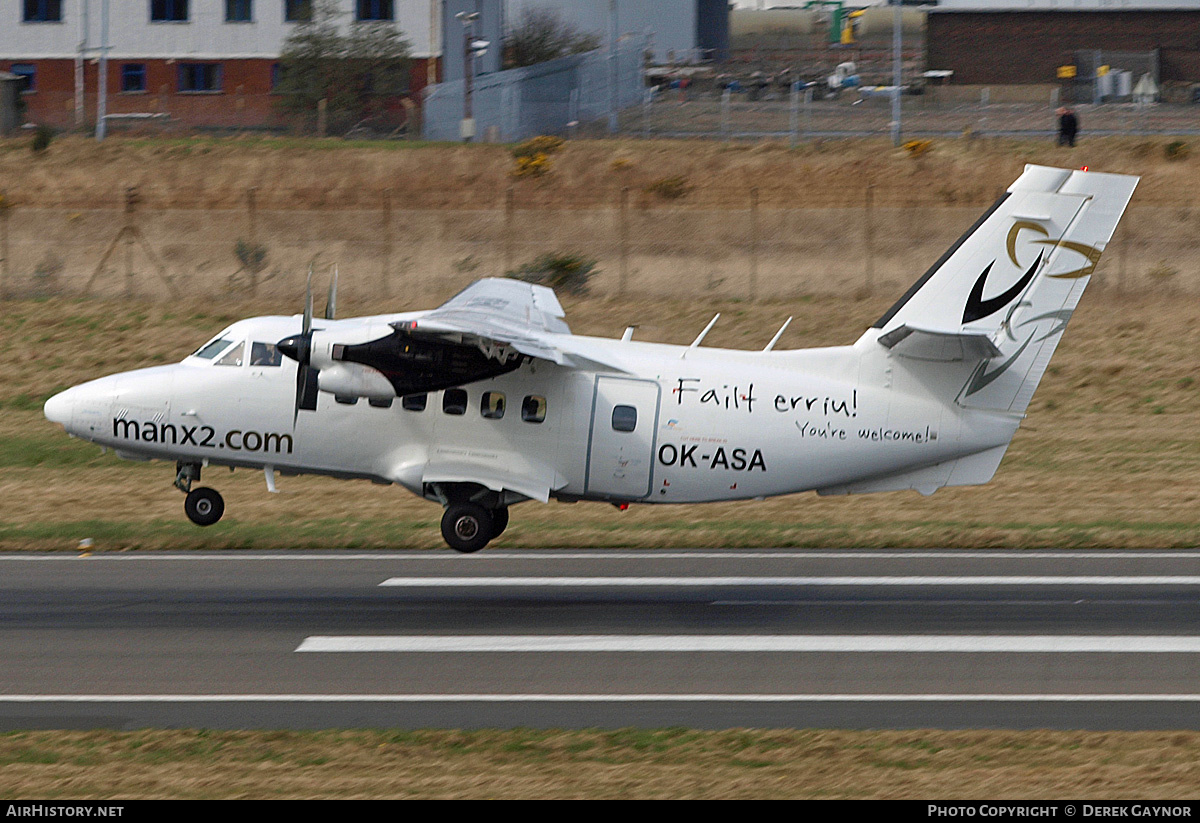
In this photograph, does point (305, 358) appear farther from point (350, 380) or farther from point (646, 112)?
point (646, 112)

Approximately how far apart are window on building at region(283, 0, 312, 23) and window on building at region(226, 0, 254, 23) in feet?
6.20

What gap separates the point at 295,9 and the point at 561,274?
37.8 meters

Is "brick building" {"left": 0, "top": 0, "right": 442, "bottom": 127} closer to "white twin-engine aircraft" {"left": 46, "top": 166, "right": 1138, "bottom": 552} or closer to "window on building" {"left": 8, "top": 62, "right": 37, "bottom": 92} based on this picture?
"window on building" {"left": 8, "top": 62, "right": 37, "bottom": 92}

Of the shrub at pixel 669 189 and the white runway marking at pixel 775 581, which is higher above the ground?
the shrub at pixel 669 189

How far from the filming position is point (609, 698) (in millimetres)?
14891

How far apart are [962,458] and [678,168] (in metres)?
35.8

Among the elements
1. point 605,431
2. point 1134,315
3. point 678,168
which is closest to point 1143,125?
point 678,168

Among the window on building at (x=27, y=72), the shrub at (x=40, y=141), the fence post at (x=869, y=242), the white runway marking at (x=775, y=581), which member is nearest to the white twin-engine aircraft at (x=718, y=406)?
the white runway marking at (x=775, y=581)

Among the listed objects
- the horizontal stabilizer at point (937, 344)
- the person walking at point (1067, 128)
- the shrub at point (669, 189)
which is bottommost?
the horizontal stabilizer at point (937, 344)

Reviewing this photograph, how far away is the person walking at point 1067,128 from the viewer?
52.9m

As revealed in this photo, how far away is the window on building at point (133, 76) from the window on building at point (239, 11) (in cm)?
508

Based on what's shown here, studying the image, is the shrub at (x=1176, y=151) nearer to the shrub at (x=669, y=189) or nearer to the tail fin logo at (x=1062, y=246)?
the shrub at (x=669, y=189)

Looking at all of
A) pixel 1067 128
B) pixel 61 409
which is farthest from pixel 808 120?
pixel 61 409
